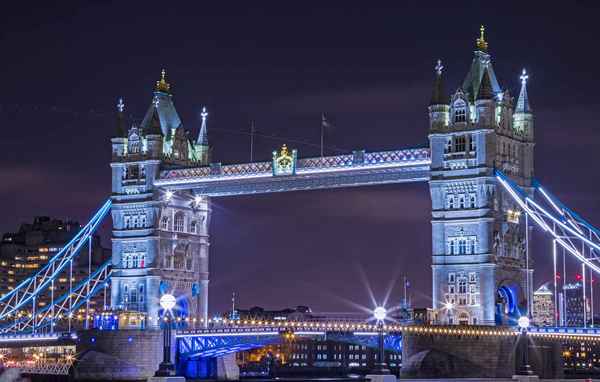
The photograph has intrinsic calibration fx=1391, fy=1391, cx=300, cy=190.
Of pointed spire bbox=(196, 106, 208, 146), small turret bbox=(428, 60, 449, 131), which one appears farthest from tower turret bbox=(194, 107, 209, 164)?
small turret bbox=(428, 60, 449, 131)

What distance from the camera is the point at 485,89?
9756 centimetres

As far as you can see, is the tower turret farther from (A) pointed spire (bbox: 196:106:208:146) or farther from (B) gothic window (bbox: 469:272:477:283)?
(B) gothic window (bbox: 469:272:477:283)

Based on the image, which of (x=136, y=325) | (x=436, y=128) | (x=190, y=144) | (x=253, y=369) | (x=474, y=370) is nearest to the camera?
(x=474, y=370)

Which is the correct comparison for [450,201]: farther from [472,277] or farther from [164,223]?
[164,223]

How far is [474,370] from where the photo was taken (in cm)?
9175

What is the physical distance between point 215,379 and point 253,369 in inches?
3164

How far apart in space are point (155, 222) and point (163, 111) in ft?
32.9

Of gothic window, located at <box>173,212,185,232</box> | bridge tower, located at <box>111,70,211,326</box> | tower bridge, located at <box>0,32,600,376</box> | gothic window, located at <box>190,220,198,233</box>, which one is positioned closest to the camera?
tower bridge, located at <box>0,32,600,376</box>

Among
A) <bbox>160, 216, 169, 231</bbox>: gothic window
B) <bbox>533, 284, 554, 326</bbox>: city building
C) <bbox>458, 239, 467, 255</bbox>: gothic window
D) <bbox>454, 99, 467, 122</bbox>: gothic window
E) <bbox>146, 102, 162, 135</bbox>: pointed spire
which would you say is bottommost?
<bbox>533, 284, 554, 326</bbox>: city building

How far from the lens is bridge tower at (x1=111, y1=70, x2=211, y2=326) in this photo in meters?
112

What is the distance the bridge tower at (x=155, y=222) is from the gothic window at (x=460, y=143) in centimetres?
2543

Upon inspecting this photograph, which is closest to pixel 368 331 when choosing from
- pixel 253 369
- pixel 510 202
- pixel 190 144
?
pixel 510 202

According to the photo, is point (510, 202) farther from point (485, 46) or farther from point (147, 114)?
point (147, 114)

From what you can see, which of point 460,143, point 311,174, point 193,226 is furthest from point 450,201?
point 193,226
